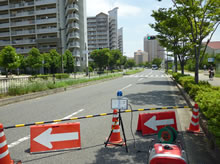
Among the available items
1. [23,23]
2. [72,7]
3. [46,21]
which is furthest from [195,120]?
[23,23]

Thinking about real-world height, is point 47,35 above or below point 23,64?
above

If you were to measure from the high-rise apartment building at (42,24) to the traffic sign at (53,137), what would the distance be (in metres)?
47.3

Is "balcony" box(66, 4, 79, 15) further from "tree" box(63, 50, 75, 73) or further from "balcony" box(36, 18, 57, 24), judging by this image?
"tree" box(63, 50, 75, 73)

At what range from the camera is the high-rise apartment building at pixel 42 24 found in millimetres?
49812

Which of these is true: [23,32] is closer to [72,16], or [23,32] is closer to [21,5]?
[21,5]

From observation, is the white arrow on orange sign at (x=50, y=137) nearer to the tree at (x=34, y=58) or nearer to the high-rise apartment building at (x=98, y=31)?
the tree at (x=34, y=58)

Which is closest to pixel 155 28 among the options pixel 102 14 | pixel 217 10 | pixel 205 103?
pixel 217 10

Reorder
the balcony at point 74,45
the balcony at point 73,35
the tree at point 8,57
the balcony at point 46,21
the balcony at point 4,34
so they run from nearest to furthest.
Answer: the tree at point 8,57
the balcony at point 46,21
the balcony at point 73,35
the balcony at point 74,45
the balcony at point 4,34

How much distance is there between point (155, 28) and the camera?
22312 mm

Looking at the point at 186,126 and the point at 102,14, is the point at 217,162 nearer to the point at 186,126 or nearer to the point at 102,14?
the point at 186,126

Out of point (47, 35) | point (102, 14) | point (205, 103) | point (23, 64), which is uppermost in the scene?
point (102, 14)

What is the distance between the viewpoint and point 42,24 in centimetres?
5081

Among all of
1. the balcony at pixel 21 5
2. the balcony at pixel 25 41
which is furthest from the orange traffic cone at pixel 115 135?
the balcony at pixel 21 5

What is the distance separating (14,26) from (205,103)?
5868 cm
